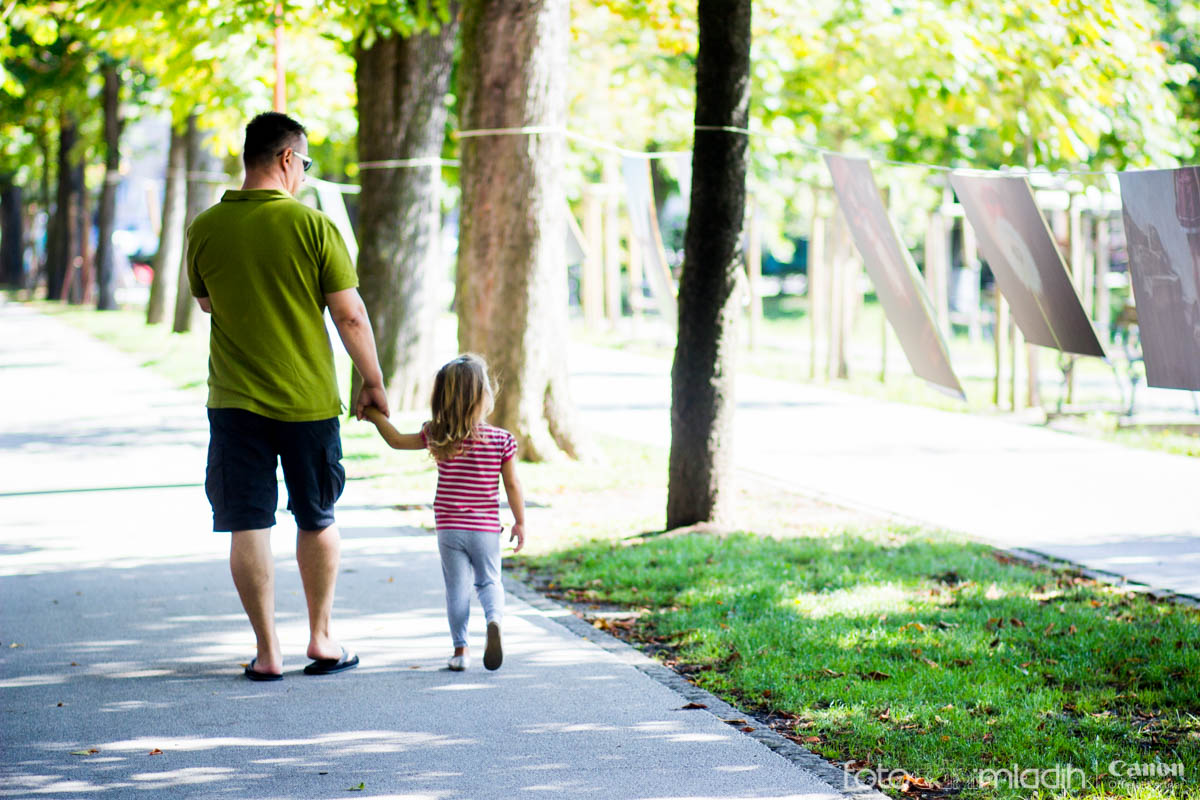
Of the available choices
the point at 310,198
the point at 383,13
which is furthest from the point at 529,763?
the point at 310,198

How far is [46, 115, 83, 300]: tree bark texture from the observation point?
3652 centimetres

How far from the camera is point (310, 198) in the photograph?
27891 mm

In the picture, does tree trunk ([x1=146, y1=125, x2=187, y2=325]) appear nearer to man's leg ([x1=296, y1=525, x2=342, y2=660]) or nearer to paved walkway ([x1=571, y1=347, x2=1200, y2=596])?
paved walkway ([x1=571, y1=347, x2=1200, y2=596])

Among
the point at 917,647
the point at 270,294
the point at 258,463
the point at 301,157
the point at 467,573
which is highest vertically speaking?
the point at 301,157

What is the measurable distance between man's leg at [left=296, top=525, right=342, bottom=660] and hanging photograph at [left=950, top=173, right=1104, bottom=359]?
408cm

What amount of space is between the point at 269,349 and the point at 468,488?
3.03 ft

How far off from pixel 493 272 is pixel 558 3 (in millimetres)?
2043

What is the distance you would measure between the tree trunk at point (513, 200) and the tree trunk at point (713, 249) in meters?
2.51

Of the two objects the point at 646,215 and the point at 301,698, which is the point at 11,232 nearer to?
the point at 646,215

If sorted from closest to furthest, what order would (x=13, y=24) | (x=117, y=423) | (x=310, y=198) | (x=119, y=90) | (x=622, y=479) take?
(x=622, y=479), (x=13, y=24), (x=117, y=423), (x=310, y=198), (x=119, y=90)

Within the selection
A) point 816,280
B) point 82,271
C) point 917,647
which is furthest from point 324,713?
point 82,271

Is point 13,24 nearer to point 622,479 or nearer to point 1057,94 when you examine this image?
point 622,479

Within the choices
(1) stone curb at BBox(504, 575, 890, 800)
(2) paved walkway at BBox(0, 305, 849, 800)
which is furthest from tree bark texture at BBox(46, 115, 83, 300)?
(1) stone curb at BBox(504, 575, 890, 800)

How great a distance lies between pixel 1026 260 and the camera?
24.7 ft
